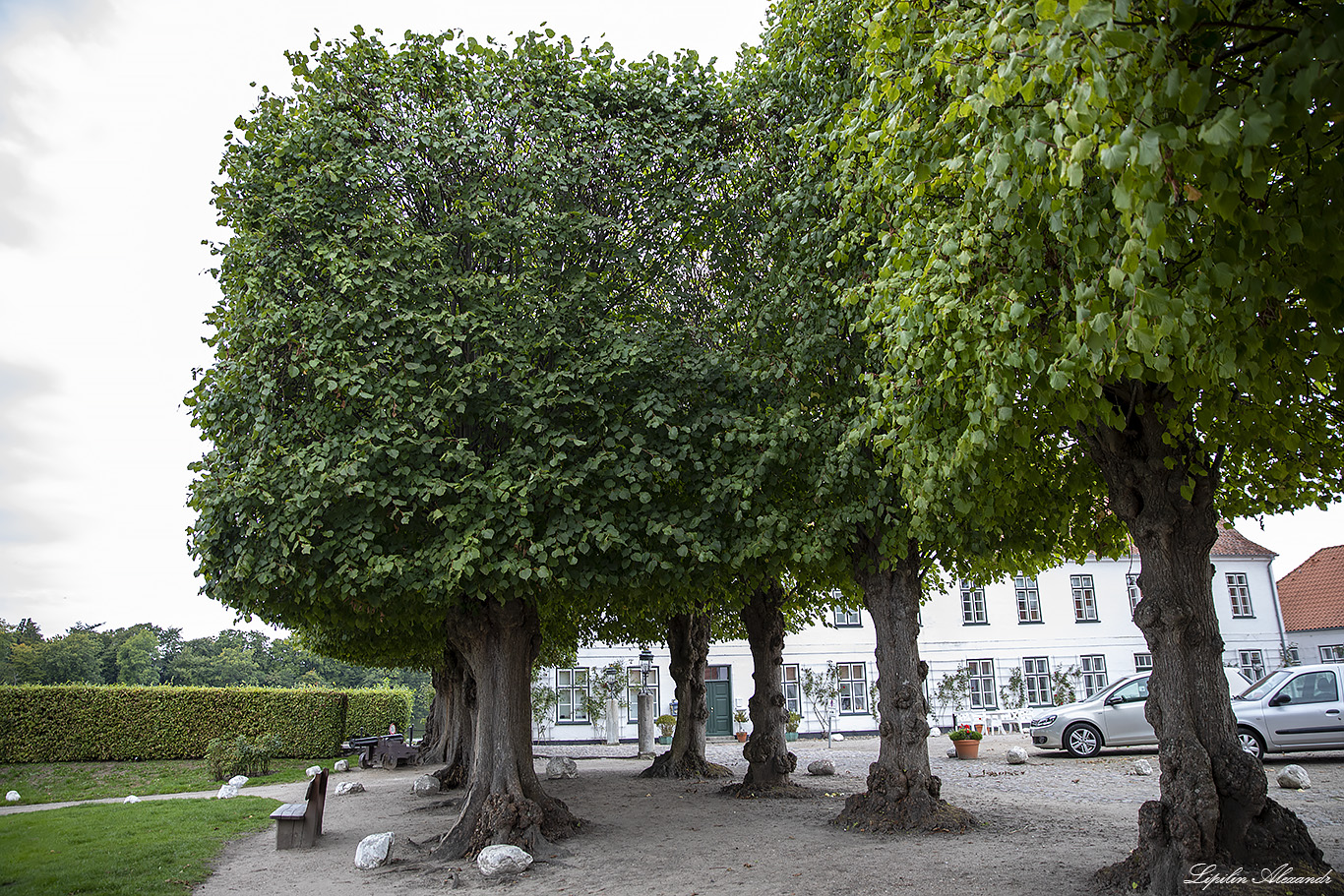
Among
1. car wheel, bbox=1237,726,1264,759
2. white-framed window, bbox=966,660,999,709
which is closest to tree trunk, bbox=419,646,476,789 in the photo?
car wheel, bbox=1237,726,1264,759

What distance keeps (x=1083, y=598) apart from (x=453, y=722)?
27.3m

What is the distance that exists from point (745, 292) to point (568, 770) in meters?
14.0

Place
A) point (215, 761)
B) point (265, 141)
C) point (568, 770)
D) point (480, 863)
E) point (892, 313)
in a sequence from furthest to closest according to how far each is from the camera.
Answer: point (215, 761)
point (568, 770)
point (265, 141)
point (480, 863)
point (892, 313)

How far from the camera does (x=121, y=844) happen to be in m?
11.7

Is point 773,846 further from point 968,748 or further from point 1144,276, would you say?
point 968,748

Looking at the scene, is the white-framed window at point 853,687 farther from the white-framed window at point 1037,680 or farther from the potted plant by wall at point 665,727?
the potted plant by wall at point 665,727

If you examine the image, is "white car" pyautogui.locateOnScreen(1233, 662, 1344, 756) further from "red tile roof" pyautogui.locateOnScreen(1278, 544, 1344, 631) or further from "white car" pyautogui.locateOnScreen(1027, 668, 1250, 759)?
"red tile roof" pyautogui.locateOnScreen(1278, 544, 1344, 631)

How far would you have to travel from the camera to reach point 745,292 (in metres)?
12.3

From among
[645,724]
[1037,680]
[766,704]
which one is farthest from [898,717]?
[1037,680]

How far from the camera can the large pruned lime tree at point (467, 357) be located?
10.0 metres

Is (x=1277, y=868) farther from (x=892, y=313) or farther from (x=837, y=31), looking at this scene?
(x=837, y=31)

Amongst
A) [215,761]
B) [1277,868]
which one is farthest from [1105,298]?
[215,761]

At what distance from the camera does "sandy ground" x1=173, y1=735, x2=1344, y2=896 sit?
873cm

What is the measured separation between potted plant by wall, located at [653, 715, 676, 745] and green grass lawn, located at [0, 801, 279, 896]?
16.1 metres
